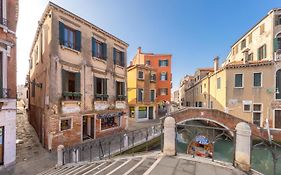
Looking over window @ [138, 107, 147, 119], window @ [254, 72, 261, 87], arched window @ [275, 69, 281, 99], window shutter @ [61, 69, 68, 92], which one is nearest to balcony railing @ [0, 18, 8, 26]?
window shutter @ [61, 69, 68, 92]

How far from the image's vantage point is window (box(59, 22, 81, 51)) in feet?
36.2

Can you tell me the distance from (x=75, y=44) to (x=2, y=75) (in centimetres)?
540

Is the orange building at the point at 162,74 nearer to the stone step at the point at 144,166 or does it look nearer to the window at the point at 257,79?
the window at the point at 257,79

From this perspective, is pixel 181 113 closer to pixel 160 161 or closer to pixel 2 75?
pixel 160 161

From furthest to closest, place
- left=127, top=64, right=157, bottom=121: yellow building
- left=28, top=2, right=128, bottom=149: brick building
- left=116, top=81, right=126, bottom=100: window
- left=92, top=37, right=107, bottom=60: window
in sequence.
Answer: left=127, top=64, right=157, bottom=121: yellow building → left=116, top=81, right=126, bottom=100: window → left=92, top=37, right=107, bottom=60: window → left=28, top=2, right=128, bottom=149: brick building

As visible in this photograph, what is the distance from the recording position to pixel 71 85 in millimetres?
12383

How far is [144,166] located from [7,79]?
8.38 metres

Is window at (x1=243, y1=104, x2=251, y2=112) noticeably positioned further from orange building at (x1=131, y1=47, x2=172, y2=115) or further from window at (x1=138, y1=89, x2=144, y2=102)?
window at (x1=138, y1=89, x2=144, y2=102)

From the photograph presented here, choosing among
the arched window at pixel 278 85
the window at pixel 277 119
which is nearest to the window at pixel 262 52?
the arched window at pixel 278 85

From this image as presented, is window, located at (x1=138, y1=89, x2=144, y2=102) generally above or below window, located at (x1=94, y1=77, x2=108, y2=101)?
below

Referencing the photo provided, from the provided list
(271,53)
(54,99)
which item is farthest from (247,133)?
(271,53)

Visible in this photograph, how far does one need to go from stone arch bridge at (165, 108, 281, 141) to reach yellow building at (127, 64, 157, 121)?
7339mm

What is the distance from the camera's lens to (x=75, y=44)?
12156 millimetres

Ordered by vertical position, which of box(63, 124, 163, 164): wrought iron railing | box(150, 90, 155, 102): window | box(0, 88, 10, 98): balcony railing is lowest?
box(63, 124, 163, 164): wrought iron railing
